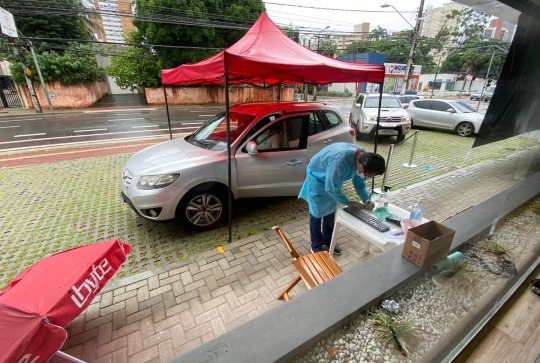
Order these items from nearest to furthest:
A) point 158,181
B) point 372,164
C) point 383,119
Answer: point 372,164 → point 158,181 → point 383,119

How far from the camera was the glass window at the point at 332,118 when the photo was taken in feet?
14.8

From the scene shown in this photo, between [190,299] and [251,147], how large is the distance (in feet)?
6.58

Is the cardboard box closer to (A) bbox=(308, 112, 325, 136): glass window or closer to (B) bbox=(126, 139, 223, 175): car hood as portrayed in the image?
(B) bbox=(126, 139, 223, 175): car hood

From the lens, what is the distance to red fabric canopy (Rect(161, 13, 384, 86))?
9.49 feet

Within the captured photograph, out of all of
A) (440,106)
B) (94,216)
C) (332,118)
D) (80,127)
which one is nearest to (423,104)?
(440,106)

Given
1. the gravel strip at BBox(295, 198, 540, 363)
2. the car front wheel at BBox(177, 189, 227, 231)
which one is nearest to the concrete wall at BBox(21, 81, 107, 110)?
the car front wheel at BBox(177, 189, 227, 231)

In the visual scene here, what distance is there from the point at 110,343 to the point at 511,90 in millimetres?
5318

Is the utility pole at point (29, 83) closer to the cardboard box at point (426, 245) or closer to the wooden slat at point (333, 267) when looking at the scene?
the wooden slat at point (333, 267)

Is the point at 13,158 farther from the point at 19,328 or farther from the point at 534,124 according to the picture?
the point at 534,124

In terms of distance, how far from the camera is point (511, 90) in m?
3.34

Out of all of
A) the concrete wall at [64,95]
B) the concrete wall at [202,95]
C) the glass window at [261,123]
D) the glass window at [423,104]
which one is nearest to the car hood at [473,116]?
the glass window at [423,104]

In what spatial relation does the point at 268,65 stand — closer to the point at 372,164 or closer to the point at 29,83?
the point at 372,164

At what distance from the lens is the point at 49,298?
163 cm

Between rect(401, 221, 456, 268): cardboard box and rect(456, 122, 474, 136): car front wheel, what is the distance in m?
10.8
